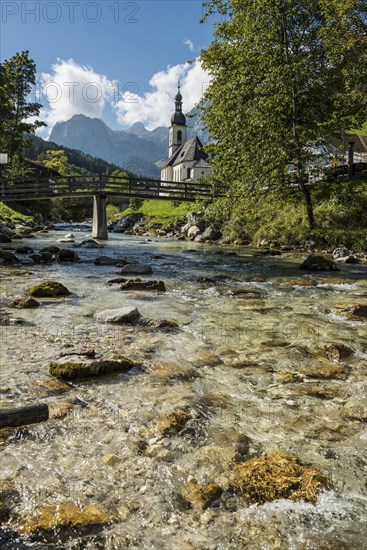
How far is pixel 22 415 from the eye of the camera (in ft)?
12.7

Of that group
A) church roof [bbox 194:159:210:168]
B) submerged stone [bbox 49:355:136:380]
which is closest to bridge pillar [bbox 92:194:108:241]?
submerged stone [bbox 49:355:136:380]

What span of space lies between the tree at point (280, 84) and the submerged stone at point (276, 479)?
18.9 meters

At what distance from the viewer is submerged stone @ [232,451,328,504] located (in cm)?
308

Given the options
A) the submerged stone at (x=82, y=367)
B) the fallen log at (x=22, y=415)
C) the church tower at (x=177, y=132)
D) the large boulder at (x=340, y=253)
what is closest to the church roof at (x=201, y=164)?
the church tower at (x=177, y=132)

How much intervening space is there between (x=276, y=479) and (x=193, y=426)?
1081 mm

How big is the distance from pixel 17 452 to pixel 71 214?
83846 mm

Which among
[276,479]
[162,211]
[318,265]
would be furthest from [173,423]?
[162,211]

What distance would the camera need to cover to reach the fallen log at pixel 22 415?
3.83m

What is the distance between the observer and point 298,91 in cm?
2169

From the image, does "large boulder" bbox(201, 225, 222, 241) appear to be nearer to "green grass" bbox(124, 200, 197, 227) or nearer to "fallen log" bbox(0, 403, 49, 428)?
"green grass" bbox(124, 200, 197, 227)

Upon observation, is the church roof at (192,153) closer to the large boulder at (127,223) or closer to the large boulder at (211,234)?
the large boulder at (127,223)

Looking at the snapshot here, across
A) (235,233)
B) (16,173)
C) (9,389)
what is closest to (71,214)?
(16,173)

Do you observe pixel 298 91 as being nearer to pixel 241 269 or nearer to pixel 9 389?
pixel 241 269

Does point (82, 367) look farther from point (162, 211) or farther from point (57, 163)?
point (57, 163)
